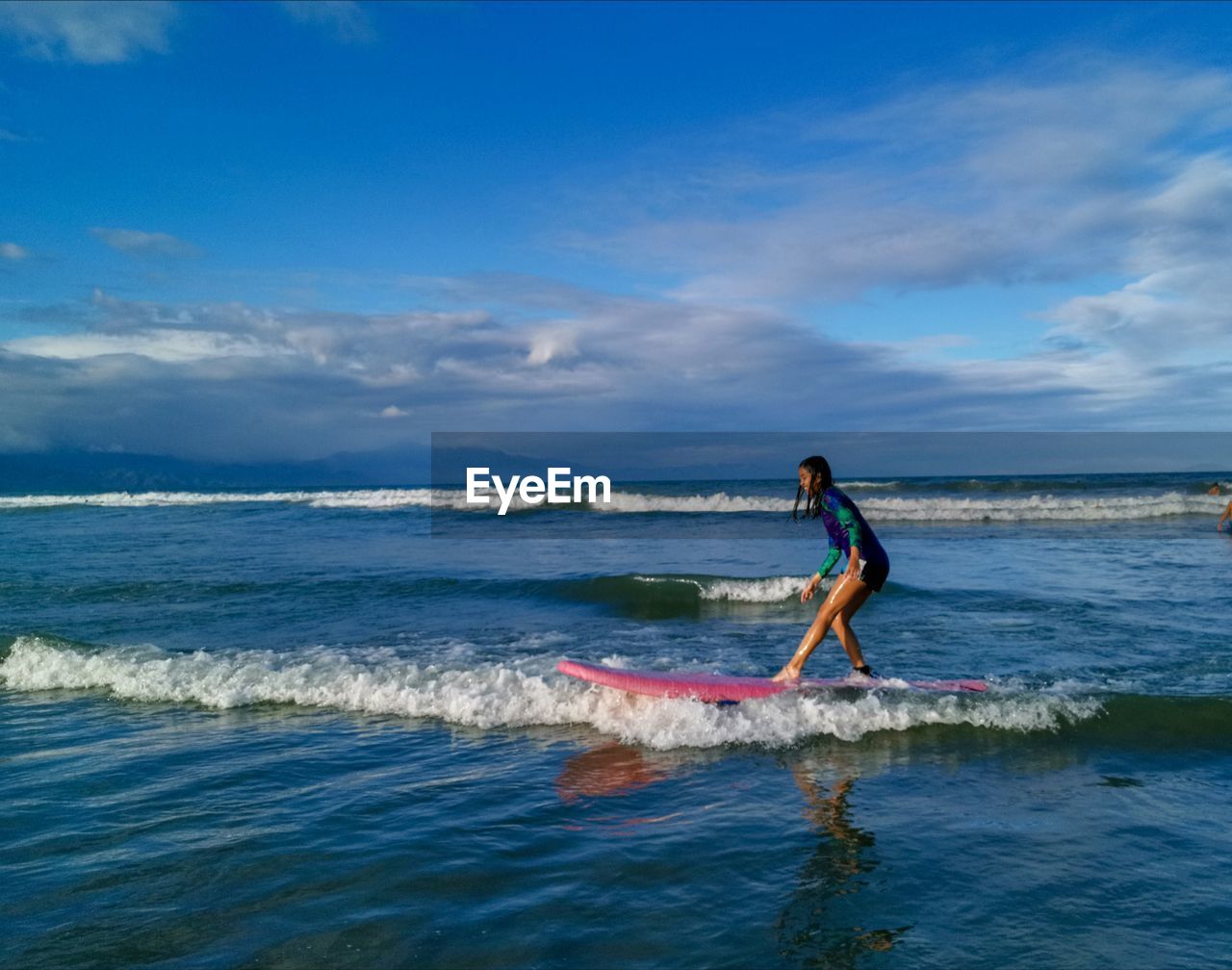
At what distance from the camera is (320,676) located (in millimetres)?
8875

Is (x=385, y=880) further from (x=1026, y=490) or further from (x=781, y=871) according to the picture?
(x=1026, y=490)

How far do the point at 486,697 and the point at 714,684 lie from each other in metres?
2.22

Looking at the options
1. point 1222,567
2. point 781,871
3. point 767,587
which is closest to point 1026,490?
point 1222,567

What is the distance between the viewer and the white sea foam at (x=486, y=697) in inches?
273

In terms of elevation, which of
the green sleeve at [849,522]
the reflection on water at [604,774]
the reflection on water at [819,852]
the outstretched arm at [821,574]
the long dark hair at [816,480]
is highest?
the long dark hair at [816,480]

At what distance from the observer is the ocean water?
382 centimetres

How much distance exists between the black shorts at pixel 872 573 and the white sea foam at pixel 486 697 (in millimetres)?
1102

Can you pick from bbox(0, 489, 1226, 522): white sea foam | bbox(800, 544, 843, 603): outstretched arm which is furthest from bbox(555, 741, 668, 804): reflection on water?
bbox(0, 489, 1226, 522): white sea foam

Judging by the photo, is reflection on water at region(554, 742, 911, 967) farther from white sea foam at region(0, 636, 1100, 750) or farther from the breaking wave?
the breaking wave

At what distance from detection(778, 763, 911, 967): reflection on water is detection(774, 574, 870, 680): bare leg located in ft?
8.93

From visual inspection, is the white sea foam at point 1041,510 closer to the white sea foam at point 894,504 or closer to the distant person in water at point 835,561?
the white sea foam at point 894,504

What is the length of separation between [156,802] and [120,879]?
3.90 feet

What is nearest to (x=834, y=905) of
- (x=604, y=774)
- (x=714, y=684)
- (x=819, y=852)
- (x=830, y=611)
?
(x=819, y=852)

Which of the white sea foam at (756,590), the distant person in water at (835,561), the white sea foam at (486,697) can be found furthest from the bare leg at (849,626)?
the white sea foam at (756,590)
